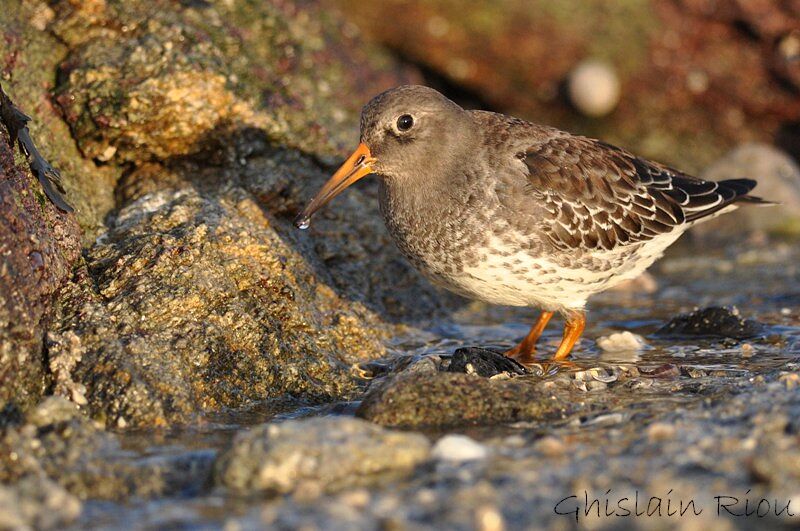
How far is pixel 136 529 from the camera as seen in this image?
Result: 4.19 metres

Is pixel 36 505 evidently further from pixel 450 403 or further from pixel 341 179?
pixel 341 179

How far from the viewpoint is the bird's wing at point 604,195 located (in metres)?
7.17

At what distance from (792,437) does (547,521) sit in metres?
1.54

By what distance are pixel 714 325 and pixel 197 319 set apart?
14.7ft

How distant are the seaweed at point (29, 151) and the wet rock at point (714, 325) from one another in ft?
17.1

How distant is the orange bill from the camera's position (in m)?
7.08

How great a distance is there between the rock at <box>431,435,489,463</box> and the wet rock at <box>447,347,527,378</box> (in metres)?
1.72

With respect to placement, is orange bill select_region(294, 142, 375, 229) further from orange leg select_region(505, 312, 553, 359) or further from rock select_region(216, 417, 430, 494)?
rock select_region(216, 417, 430, 494)

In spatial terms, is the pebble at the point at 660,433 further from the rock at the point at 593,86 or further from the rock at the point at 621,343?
the rock at the point at 593,86

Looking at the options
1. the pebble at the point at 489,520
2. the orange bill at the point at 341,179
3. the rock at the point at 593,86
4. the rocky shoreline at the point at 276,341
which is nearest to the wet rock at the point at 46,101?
the rocky shoreline at the point at 276,341

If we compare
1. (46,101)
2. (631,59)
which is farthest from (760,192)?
(46,101)

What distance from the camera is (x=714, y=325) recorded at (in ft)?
26.3

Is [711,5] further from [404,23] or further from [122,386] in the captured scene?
[122,386]

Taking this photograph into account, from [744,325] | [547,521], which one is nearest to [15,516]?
[547,521]
